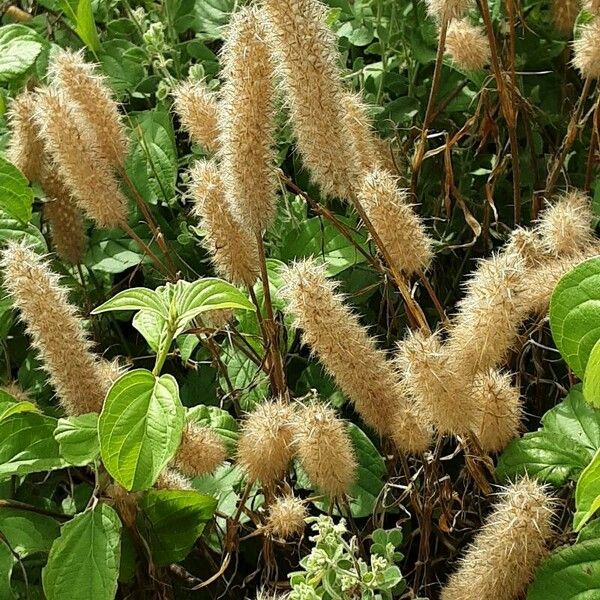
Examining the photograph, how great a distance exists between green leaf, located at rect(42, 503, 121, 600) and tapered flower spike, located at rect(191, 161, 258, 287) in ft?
0.63

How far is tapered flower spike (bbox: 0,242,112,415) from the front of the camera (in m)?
0.73

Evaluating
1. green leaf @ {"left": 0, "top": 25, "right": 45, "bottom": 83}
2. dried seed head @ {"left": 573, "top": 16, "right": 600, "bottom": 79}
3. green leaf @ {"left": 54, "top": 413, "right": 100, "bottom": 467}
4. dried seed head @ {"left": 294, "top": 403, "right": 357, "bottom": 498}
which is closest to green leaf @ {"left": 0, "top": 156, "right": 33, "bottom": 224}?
green leaf @ {"left": 0, "top": 25, "right": 45, "bottom": 83}

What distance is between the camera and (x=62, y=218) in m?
0.96

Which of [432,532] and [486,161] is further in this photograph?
[486,161]

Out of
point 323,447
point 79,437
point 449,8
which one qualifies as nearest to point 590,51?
point 449,8

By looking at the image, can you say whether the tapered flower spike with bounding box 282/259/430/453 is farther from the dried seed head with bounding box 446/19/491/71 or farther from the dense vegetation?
the dried seed head with bounding box 446/19/491/71

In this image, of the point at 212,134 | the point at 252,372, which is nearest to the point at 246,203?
the point at 212,134

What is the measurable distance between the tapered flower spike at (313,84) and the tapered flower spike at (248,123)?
13mm

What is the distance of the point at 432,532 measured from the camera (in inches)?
33.5

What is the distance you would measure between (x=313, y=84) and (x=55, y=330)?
243 mm

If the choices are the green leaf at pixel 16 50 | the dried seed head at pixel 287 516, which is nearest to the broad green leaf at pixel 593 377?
the dried seed head at pixel 287 516

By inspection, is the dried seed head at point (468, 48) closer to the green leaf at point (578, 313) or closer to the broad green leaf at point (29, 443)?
the green leaf at point (578, 313)

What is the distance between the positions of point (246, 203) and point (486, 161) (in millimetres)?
426

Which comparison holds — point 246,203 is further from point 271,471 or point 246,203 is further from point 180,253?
point 180,253
